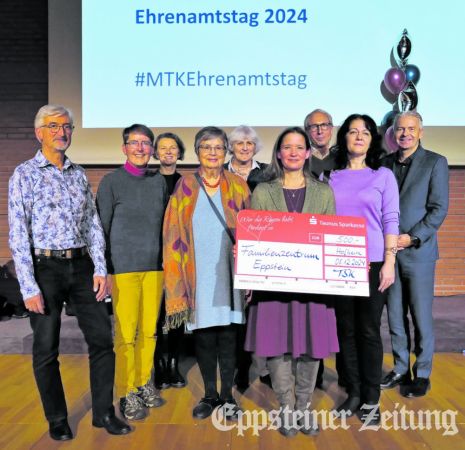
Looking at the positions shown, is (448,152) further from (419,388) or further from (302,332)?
(302,332)

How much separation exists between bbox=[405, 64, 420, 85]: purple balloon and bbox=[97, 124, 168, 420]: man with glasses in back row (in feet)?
9.05

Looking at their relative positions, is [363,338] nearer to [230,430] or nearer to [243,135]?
[230,430]

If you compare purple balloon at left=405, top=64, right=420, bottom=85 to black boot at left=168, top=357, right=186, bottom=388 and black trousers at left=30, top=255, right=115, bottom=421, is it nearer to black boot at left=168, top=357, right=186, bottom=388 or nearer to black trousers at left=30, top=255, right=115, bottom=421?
black boot at left=168, top=357, right=186, bottom=388

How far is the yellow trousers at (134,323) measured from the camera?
2.48 metres

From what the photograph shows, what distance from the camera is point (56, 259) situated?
2135mm

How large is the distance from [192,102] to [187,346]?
2.10m

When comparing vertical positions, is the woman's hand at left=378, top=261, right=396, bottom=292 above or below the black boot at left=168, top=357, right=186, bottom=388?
above

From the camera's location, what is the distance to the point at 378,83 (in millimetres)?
4457

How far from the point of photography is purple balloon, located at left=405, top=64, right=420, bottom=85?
434cm

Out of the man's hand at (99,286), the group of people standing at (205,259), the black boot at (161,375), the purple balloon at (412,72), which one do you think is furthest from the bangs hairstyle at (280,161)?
the purple balloon at (412,72)

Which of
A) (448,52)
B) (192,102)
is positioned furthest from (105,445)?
(448,52)

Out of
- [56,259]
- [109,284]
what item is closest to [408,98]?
[109,284]

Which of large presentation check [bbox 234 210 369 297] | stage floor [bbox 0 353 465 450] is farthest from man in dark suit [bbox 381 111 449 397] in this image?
large presentation check [bbox 234 210 369 297]

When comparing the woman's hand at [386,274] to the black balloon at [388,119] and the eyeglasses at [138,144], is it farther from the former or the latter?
the black balloon at [388,119]
